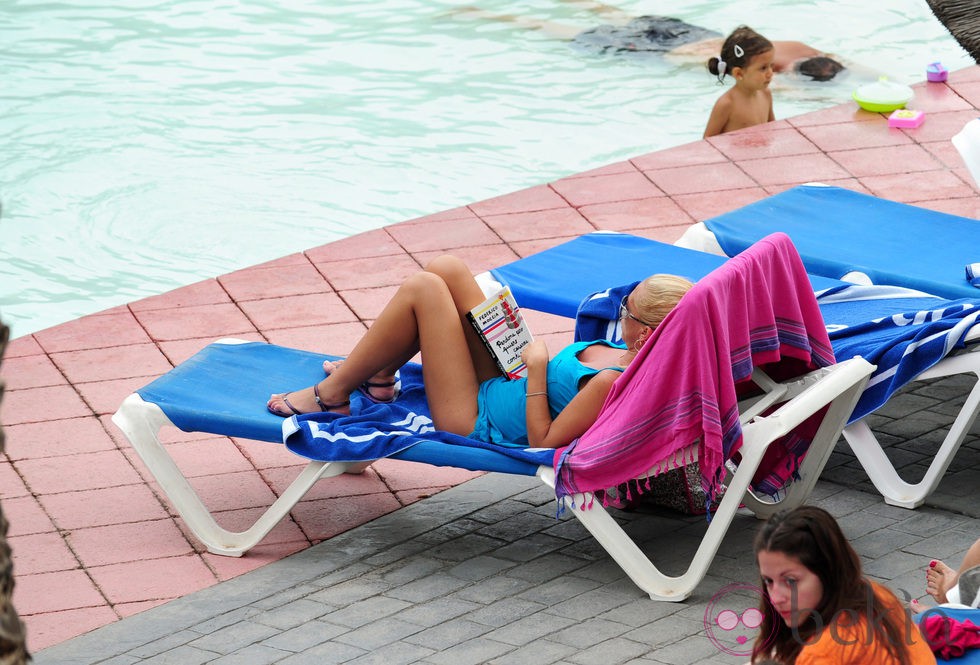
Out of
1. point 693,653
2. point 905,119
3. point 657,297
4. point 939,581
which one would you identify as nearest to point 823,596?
point 939,581

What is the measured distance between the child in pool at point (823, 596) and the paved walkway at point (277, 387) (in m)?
1.24

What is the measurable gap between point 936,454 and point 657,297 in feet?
4.20

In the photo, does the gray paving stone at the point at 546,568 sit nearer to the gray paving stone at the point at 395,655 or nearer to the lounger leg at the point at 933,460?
the gray paving stone at the point at 395,655

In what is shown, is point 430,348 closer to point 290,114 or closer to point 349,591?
point 349,591

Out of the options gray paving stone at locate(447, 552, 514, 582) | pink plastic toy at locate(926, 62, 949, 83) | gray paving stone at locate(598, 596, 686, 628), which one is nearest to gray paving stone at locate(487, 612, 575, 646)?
gray paving stone at locate(598, 596, 686, 628)

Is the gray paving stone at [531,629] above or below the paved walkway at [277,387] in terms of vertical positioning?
above

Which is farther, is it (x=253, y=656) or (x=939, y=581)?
(x=253, y=656)

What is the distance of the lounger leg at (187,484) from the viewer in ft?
14.6

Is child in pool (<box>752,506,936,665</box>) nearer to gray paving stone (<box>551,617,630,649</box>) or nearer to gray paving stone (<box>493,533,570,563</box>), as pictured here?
gray paving stone (<box>551,617,630,649</box>)

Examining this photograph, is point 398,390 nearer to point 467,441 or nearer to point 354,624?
point 467,441

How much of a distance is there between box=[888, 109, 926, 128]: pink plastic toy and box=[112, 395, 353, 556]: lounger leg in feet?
17.5

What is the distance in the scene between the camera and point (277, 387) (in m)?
4.89

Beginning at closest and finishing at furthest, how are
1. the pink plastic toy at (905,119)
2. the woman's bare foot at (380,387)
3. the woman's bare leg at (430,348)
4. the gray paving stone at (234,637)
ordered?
1. the gray paving stone at (234,637)
2. the woman's bare leg at (430,348)
3. the woman's bare foot at (380,387)
4. the pink plastic toy at (905,119)

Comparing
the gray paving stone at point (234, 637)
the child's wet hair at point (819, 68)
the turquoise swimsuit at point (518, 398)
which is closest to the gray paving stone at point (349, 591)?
the gray paving stone at point (234, 637)
